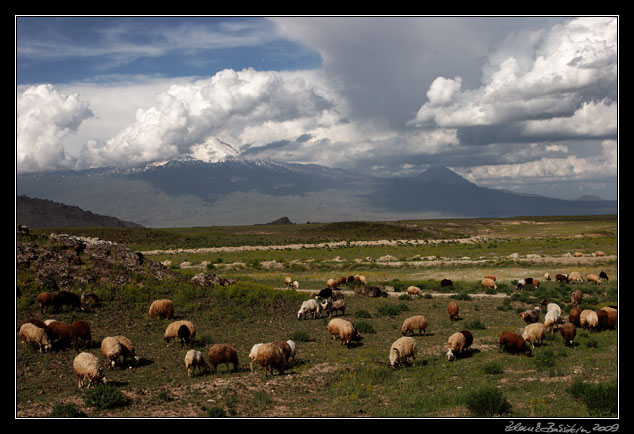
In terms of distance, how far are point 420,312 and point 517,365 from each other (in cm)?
1218

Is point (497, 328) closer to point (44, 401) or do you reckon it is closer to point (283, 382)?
point (283, 382)

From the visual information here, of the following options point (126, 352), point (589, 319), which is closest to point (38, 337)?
point (126, 352)

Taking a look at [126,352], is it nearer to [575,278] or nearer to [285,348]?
[285,348]

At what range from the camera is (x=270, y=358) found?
1566cm

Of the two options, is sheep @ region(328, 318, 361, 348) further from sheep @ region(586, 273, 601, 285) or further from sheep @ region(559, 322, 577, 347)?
sheep @ region(586, 273, 601, 285)

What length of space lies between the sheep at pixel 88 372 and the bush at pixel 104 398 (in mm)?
793

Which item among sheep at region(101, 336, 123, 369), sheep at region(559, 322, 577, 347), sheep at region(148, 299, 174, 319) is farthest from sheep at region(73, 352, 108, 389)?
sheep at region(559, 322, 577, 347)

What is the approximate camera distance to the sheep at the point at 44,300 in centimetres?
2222

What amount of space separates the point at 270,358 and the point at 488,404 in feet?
24.7

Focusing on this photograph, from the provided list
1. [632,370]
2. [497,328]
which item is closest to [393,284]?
[497,328]

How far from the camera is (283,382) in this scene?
15008mm

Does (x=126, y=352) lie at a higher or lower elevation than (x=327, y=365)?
higher

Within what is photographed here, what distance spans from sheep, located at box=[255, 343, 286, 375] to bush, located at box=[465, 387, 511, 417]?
268 inches

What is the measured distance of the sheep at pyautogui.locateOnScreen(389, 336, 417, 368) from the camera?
16.4 m
